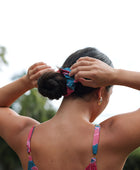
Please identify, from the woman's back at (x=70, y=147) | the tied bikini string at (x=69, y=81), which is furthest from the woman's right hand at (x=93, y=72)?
the woman's back at (x=70, y=147)

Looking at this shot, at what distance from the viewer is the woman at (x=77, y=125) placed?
1600mm

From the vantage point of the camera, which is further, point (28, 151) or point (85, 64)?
point (28, 151)

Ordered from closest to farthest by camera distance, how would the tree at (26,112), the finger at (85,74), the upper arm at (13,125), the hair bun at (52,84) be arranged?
the finger at (85,74)
the hair bun at (52,84)
the upper arm at (13,125)
the tree at (26,112)

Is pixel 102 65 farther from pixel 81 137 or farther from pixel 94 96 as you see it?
pixel 81 137

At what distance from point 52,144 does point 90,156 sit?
10.2 inches

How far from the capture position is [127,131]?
1580 millimetres

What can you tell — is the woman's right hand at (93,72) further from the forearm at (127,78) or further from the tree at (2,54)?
the tree at (2,54)

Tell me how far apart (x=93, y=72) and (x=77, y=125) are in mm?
378

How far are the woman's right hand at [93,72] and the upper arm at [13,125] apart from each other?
22.5 inches

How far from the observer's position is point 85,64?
1.59m

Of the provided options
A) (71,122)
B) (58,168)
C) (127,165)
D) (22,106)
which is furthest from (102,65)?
(22,106)

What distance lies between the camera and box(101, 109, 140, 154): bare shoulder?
158cm

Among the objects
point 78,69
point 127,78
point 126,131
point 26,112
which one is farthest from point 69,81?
point 26,112

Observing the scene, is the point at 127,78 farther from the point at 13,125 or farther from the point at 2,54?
the point at 2,54
